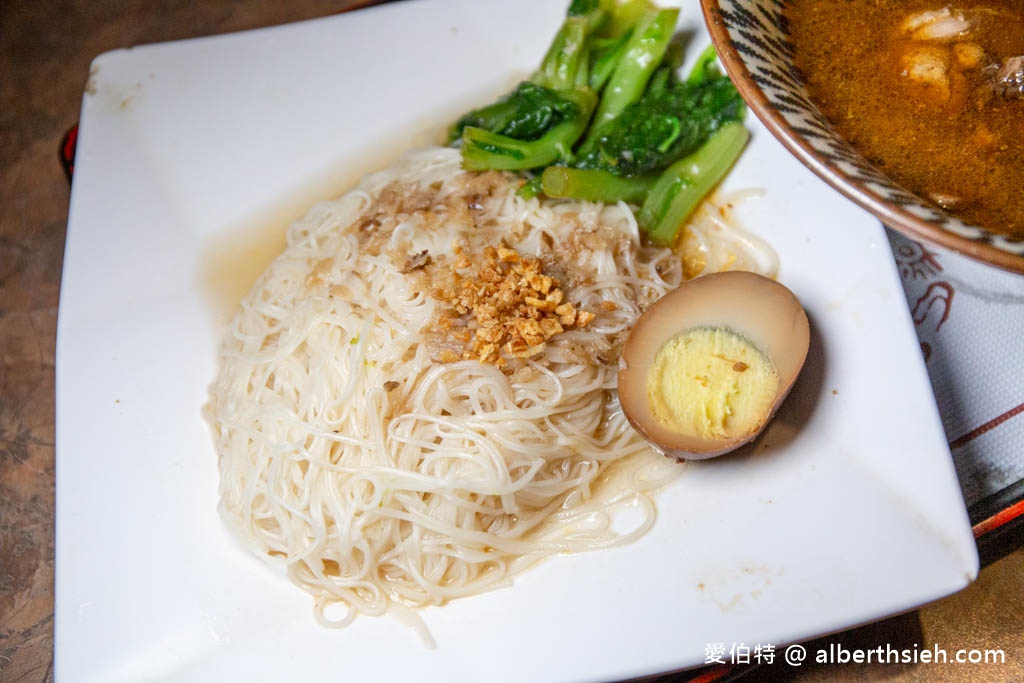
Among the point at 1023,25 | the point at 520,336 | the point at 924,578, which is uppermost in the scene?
the point at 1023,25

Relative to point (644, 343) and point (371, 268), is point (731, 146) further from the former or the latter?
point (371, 268)

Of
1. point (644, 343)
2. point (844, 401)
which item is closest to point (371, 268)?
point (644, 343)

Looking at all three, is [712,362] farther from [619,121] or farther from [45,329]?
[45,329]

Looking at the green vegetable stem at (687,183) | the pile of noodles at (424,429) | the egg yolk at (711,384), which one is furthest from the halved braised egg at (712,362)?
the green vegetable stem at (687,183)

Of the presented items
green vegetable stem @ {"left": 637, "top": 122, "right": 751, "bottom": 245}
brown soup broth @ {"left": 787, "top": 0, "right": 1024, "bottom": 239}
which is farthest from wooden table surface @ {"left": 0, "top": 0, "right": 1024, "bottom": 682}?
green vegetable stem @ {"left": 637, "top": 122, "right": 751, "bottom": 245}

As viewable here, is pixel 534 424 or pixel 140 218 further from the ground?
pixel 140 218

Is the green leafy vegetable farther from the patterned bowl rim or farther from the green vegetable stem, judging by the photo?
the patterned bowl rim

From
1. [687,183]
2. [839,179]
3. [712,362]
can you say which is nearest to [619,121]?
[687,183]
